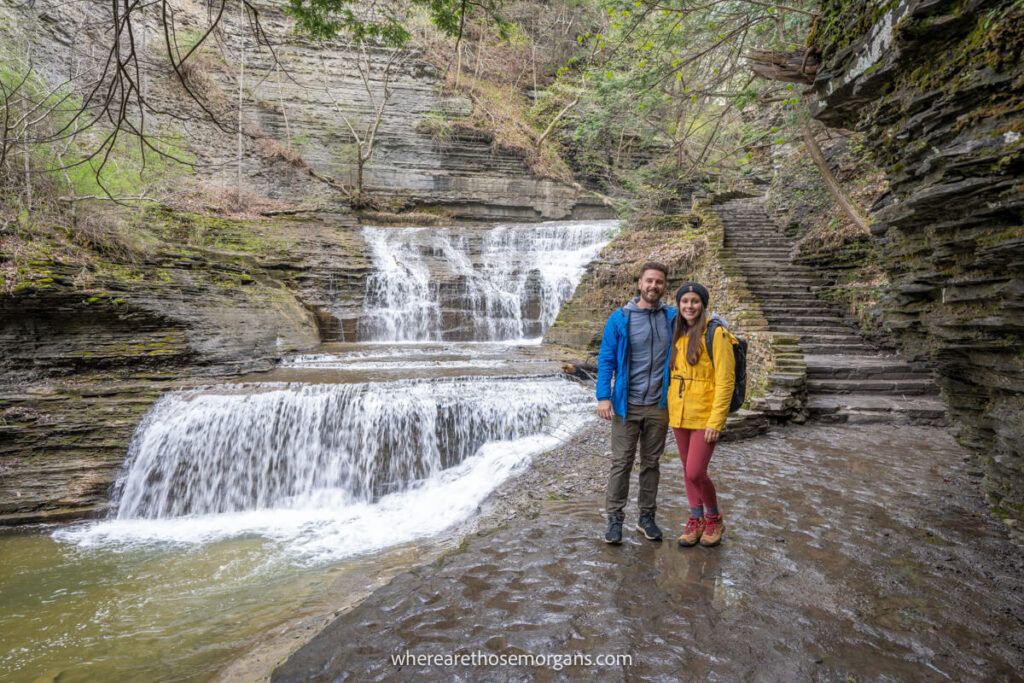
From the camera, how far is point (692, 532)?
3371mm

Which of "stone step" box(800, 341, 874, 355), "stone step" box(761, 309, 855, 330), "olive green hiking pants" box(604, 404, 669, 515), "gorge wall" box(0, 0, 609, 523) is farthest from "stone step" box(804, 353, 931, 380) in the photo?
"gorge wall" box(0, 0, 609, 523)

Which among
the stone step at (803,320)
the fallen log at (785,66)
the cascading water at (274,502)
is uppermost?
the fallen log at (785,66)

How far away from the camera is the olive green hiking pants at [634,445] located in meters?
3.22

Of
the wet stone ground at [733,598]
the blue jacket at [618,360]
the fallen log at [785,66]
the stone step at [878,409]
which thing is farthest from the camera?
the stone step at [878,409]

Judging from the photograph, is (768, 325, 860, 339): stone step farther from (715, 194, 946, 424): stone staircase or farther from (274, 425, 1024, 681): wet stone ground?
(274, 425, 1024, 681): wet stone ground

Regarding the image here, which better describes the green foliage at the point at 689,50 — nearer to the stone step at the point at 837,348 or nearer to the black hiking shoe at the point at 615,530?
the stone step at the point at 837,348

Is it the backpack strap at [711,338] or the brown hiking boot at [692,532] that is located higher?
the backpack strap at [711,338]

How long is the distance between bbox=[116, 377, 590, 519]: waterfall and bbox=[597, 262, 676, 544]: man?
4.00 m

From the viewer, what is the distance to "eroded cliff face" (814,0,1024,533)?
8.94ft

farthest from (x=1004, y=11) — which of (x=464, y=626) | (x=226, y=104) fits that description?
(x=226, y=104)

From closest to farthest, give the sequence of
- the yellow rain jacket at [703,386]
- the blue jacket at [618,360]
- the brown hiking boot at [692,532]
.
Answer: the yellow rain jacket at [703,386] < the blue jacket at [618,360] < the brown hiking boot at [692,532]

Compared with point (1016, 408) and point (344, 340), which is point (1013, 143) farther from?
point (344, 340)

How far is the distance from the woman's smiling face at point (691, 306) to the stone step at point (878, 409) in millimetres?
5430

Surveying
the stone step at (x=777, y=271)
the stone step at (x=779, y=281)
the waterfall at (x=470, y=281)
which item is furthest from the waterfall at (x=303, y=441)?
the stone step at (x=777, y=271)
